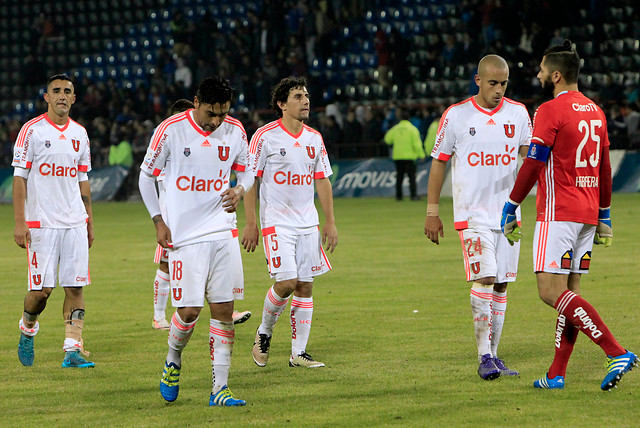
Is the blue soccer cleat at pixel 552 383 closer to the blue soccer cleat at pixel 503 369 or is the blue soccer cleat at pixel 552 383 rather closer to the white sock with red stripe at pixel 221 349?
the blue soccer cleat at pixel 503 369

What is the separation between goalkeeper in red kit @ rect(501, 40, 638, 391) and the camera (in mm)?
6309

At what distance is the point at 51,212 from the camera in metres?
8.00

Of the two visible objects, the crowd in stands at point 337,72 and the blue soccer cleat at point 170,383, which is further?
the crowd in stands at point 337,72

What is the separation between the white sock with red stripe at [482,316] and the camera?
7.11m

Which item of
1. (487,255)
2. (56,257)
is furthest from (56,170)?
(487,255)

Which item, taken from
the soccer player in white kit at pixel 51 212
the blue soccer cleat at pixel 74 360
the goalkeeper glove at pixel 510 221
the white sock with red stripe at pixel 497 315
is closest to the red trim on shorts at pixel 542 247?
the goalkeeper glove at pixel 510 221

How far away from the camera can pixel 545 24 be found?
26.9m

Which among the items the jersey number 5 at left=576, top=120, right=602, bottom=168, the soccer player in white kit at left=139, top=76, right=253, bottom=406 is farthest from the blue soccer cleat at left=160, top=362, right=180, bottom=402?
the jersey number 5 at left=576, top=120, right=602, bottom=168

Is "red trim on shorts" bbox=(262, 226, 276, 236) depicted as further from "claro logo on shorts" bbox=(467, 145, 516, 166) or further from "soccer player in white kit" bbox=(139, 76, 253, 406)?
"claro logo on shorts" bbox=(467, 145, 516, 166)

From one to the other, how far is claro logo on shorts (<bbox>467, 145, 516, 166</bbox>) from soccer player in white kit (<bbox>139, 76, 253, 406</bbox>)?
1.87 m

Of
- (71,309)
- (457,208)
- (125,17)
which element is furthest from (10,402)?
(125,17)

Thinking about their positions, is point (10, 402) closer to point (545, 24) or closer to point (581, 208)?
point (581, 208)

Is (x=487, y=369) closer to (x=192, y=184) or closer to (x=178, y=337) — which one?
(x=178, y=337)

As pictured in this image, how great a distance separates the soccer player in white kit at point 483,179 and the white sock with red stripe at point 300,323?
121 cm
